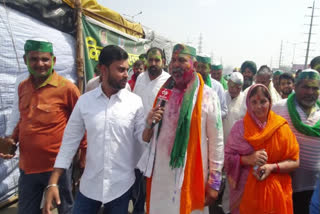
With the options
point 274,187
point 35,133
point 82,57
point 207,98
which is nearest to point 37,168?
point 35,133

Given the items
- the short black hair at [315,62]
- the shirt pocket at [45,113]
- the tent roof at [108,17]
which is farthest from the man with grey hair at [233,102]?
the tent roof at [108,17]

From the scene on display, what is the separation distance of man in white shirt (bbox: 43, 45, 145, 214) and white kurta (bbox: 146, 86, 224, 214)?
20cm

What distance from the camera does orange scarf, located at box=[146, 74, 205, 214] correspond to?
1.79 metres

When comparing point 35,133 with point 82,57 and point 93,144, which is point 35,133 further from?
point 82,57

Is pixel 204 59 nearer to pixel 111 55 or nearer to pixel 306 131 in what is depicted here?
pixel 306 131

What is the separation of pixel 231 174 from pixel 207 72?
201 cm

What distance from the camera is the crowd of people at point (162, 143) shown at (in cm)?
176

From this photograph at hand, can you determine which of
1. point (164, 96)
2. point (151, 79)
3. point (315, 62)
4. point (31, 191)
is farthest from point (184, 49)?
point (315, 62)

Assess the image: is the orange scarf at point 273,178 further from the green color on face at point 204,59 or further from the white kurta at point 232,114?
the green color on face at point 204,59

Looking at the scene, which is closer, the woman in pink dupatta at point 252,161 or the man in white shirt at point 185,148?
the man in white shirt at point 185,148

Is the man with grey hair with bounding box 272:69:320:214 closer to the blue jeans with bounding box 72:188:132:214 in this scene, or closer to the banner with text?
the blue jeans with bounding box 72:188:132:214

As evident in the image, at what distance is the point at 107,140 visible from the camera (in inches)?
67.9

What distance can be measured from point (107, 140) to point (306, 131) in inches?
67.6

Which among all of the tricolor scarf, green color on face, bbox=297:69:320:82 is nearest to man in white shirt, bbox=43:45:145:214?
the tricolor scarf
